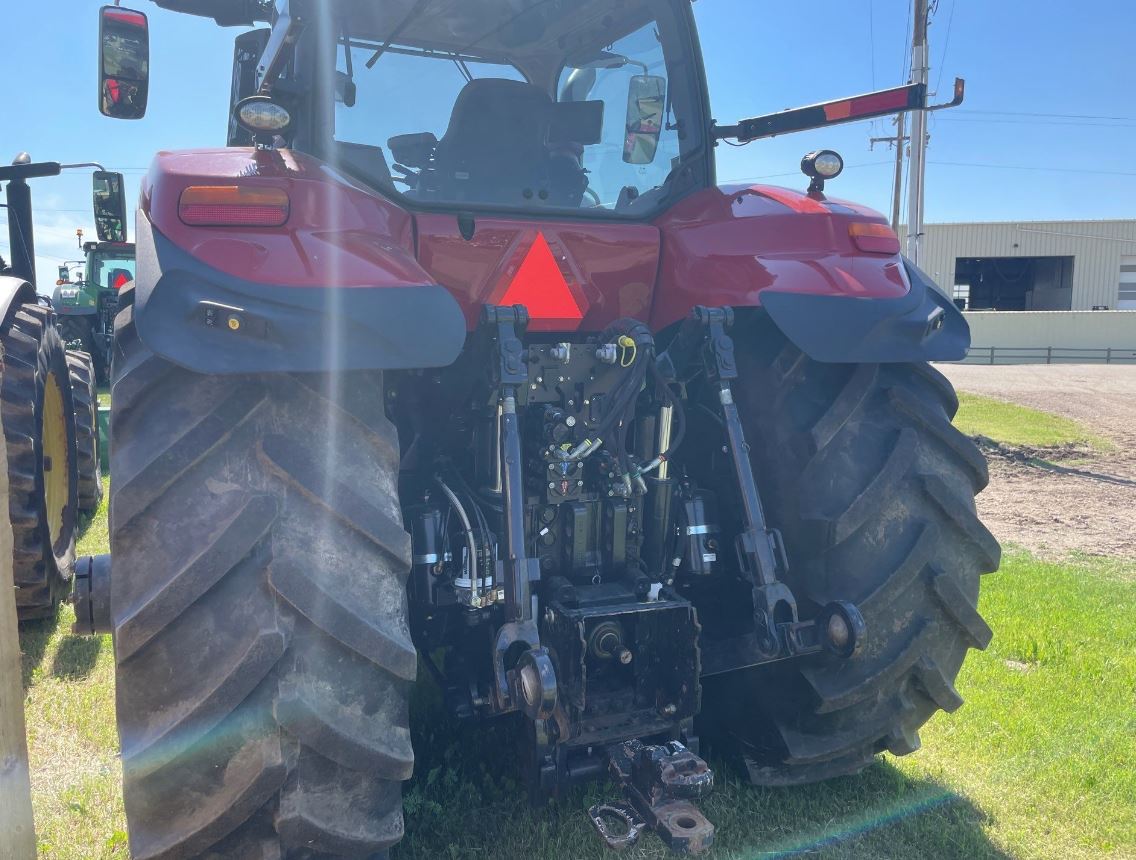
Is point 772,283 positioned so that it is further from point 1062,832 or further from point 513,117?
point 1062,832

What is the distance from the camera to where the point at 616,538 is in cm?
Result: 250

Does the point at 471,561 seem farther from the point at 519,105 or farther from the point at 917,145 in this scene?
the point at 917,145

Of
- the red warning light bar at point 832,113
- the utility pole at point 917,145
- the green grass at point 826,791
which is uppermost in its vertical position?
the utility pole at point 917,145

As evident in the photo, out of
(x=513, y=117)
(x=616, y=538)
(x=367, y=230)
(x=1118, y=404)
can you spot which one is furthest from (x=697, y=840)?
(x=1118, y=404)

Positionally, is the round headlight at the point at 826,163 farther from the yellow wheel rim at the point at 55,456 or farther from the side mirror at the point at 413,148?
the yellow wheel rim at the point at 55,456

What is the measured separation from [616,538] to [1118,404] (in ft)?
52.7

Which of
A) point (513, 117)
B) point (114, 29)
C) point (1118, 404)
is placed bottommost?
point (1118, 404)

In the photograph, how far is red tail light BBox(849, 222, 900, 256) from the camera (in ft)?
8.66

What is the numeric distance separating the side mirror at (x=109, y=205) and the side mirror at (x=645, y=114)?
2.15 metres

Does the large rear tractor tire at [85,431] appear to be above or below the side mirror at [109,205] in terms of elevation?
below

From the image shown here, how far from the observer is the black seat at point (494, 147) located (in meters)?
2.75

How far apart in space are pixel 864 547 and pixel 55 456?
4145mm

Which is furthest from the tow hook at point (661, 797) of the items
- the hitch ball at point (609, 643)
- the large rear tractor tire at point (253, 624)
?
the large rear tractor tire at point (253, 624)

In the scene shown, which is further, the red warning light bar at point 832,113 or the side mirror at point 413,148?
the side mirror at point 413,148
